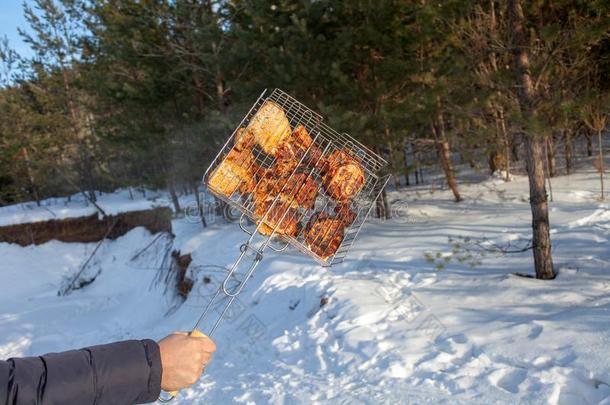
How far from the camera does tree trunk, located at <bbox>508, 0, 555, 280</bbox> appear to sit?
5.86 m

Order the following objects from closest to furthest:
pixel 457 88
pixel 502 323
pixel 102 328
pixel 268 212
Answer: pixel 268 212
pixel 502 323
pixel 457 88
pixel 102 328

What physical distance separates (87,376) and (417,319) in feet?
15.2

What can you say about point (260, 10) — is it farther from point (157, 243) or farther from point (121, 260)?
point (121, 260)

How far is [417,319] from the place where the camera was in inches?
227

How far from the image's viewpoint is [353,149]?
3807 mm

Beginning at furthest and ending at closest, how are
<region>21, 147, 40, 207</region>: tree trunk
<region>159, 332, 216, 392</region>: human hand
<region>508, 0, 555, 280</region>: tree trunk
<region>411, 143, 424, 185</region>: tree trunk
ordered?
<region>21, 147, 40, 207</region>: tree trunk, <region>411, 143, 424, 185</region>: tree trunk, <region>508, 0, 555, 280</region>: tree trunk, <region>159, 332, 216, 392</region>: human hand

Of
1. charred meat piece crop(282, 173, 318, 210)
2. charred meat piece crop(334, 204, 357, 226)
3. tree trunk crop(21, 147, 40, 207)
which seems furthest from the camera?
tree trunk crop(21, 147, 40, 207)

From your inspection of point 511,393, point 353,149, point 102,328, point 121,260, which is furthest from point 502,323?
point 121,260

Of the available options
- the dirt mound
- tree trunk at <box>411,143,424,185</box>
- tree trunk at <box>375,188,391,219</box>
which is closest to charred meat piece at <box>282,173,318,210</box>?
tree trunk at <box>411,143,424,185</box>

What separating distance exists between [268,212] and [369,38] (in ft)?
24.3

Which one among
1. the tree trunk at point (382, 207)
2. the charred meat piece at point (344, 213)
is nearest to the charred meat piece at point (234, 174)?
the charred meat piece at point (344, 213)

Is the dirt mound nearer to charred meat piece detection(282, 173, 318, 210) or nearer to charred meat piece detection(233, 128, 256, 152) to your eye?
charred meat piece detection(233, 128, 256, 152)

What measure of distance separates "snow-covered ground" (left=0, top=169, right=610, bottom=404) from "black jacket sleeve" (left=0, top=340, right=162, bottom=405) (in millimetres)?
3066

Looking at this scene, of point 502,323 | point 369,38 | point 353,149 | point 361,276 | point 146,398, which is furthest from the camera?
point 369,38
